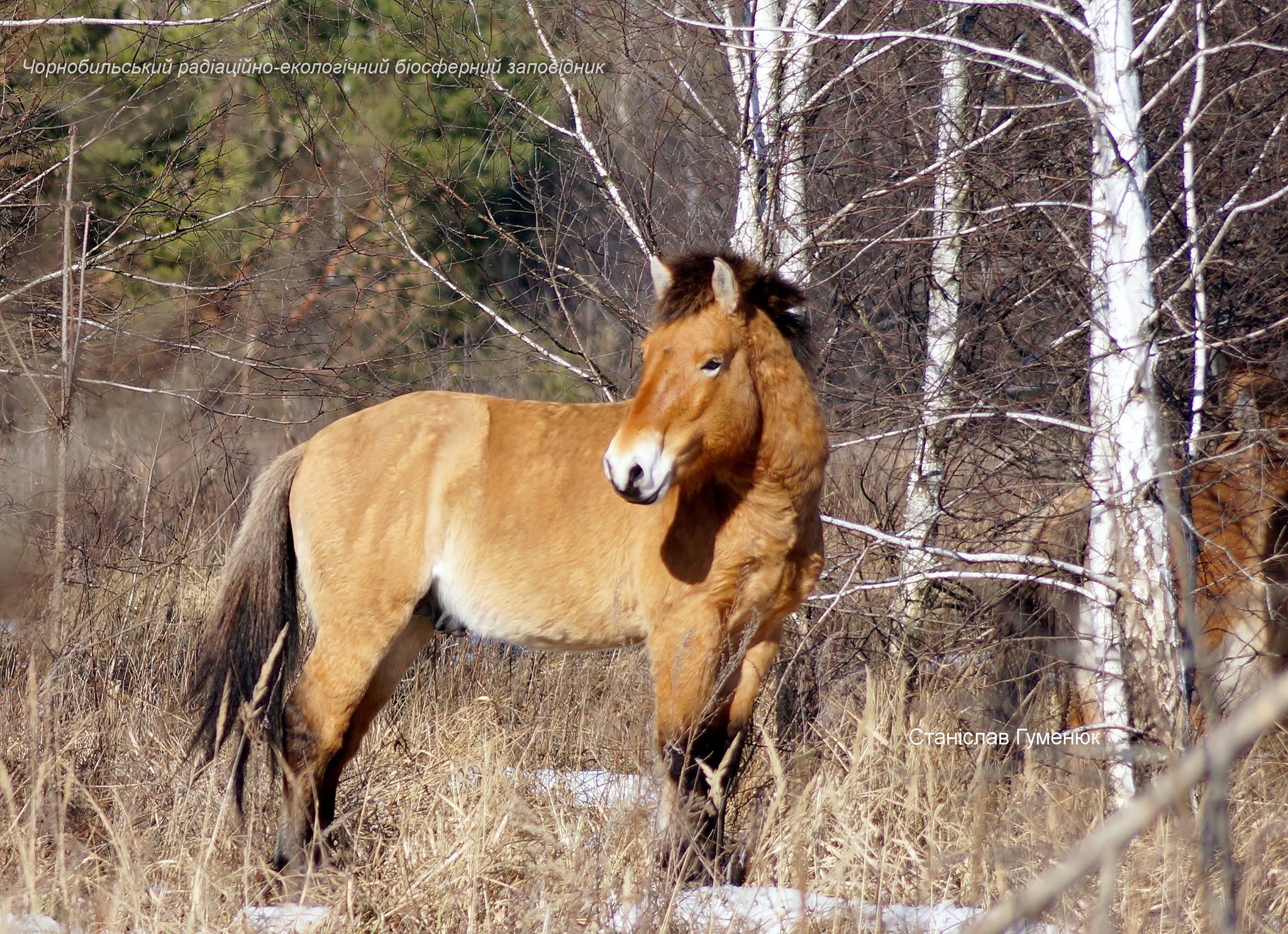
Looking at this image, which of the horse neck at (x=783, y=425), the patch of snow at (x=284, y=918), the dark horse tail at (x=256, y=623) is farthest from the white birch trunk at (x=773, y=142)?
the patch of snow at (x=284, y=918)

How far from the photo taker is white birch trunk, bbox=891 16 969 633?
16.1 feet

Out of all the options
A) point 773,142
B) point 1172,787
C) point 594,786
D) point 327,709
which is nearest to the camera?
point 1172,787

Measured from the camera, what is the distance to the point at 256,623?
4.07m

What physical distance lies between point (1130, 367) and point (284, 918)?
318cm

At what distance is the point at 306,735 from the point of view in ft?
12.6

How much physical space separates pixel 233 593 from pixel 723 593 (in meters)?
1.91

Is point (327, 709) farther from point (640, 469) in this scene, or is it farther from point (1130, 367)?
point (1130, 367)

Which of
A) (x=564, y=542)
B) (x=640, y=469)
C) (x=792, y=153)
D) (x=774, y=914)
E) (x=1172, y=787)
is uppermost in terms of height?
(x=792, y=153)

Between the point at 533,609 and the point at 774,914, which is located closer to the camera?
the point at 774,914

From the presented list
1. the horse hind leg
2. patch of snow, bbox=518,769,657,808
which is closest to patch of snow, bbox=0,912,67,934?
the horse hind leg

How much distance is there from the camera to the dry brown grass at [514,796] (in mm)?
2773

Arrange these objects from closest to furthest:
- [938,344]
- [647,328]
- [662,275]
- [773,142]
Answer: [662,275] → [773,142] → [938,344] → [647,328]

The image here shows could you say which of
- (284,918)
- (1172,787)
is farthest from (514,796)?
(1172,787)

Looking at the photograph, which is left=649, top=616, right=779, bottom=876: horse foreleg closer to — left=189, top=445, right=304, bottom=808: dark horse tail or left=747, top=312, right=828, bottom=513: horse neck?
left=747, top=312, right=828, bottom=513: horse neck
